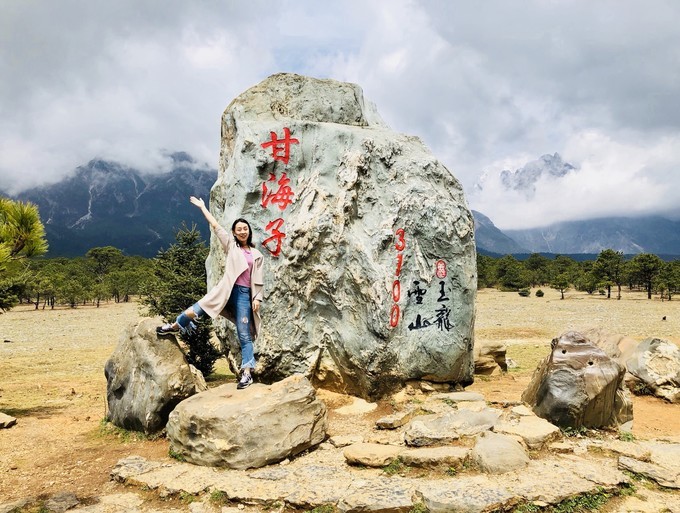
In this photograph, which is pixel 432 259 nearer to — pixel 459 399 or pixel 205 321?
pixel 459 399

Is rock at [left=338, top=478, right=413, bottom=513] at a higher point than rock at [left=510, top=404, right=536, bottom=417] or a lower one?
lower

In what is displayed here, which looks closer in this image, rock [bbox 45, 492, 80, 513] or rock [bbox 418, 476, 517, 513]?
rock [bbox 418, 476, 517, 513]

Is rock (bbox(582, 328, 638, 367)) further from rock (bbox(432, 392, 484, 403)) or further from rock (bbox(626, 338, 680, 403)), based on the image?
rock (bbox(432, 392, 484, 403))

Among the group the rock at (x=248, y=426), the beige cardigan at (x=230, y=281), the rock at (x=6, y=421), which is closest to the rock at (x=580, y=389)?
the rock at (x=248, y=426)

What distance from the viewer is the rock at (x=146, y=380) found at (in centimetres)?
930

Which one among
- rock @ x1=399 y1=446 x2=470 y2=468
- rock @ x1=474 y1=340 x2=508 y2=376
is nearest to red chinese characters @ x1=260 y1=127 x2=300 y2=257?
rock @ x1=399 y1=446 x2=470 y2=468

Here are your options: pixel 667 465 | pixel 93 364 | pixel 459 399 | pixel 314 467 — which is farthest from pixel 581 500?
pixel 93 364

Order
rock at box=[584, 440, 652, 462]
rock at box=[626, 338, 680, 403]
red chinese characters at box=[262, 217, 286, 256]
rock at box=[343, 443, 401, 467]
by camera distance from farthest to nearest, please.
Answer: rock at box=[626, 338, 680, 403] < red chinese characters at box=[262, 217, 286, 256] < rock at box=[584, 440, 652, 462] < rock at box=[343, 443, 401, 467]

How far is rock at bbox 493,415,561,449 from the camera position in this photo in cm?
747

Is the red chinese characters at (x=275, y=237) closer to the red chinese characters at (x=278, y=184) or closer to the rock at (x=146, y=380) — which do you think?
the red chinese characters at (x=278, y=184)

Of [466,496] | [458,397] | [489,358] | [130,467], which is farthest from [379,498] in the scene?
[489,358]

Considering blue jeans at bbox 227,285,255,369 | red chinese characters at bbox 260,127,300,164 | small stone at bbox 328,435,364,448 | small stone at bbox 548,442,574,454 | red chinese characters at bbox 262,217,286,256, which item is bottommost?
small stone at bbox 328,435,364,448

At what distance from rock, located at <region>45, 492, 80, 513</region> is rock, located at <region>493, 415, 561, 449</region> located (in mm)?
6413

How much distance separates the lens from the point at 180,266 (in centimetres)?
1650
